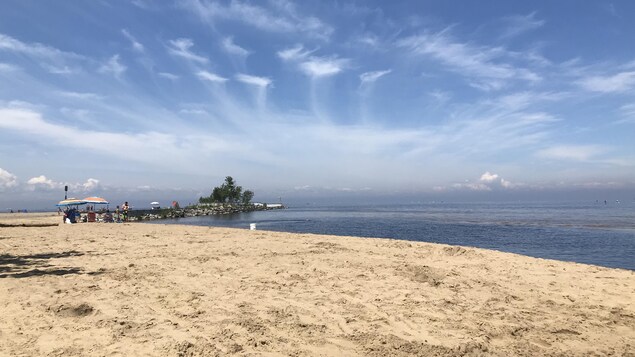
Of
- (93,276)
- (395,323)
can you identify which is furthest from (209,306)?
(93,276)

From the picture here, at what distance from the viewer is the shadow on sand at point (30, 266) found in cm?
969

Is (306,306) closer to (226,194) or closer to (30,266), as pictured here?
(30,266)

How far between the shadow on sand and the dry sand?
53mm

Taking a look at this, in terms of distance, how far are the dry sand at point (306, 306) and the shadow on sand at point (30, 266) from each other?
2.1 inches

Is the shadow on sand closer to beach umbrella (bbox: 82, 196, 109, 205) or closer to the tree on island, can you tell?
beach umbrella (bbox: 82, 196, 109, 205)

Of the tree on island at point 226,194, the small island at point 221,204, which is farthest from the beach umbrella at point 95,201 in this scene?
the tree on island at point 226,194

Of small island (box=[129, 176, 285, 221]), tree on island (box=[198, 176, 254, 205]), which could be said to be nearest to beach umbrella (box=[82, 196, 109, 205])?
small island (box=[129, 176, 285, 221])

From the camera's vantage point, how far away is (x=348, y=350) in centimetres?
564

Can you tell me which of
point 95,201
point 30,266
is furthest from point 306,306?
point 95,201

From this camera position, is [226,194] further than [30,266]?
Yes

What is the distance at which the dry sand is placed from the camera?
18.8 ft

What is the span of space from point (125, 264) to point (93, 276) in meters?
1.71

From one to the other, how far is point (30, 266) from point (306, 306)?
27.9 ft

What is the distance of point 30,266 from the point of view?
10.6m
